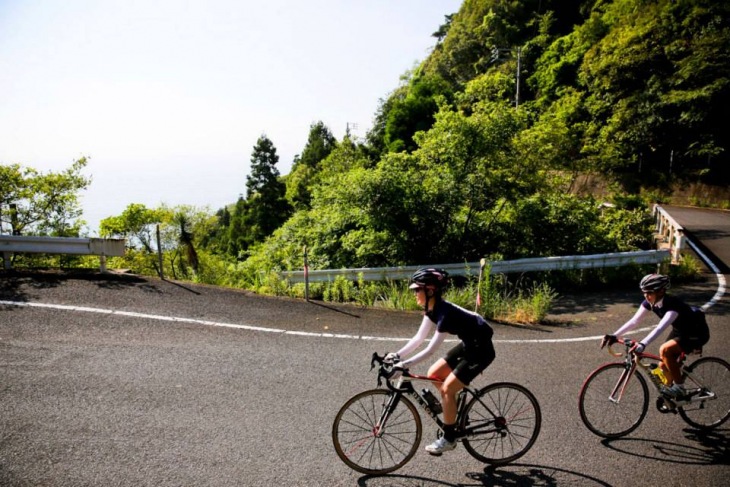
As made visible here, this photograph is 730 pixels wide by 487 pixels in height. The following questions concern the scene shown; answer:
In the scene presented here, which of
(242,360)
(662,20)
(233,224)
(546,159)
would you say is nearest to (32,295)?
(242,360)

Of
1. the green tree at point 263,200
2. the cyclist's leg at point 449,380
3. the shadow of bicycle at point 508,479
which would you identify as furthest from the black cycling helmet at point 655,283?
the green tree at point 263,200

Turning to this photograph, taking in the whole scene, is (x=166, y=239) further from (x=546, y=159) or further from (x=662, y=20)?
(x=662, y=20)

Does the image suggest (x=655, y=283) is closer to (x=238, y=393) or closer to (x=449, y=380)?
(x=449, y=380)

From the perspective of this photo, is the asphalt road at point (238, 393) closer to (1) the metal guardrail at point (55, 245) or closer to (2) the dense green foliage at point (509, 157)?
(1) the metal guardrail at point (55, 245)

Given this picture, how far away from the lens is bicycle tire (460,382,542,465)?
14.6 feet

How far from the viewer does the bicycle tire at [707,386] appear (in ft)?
16.3

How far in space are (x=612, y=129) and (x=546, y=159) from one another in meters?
26.0

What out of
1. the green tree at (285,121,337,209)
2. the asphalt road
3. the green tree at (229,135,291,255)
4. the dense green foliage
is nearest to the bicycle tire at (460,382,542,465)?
the asphalt road

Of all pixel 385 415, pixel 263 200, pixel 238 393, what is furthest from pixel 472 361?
pixel 263 200

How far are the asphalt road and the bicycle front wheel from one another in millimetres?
135

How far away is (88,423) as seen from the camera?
494 cm

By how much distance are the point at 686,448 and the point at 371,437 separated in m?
3.18

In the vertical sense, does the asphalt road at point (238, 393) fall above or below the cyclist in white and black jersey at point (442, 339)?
below

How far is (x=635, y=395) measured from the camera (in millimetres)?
4949
